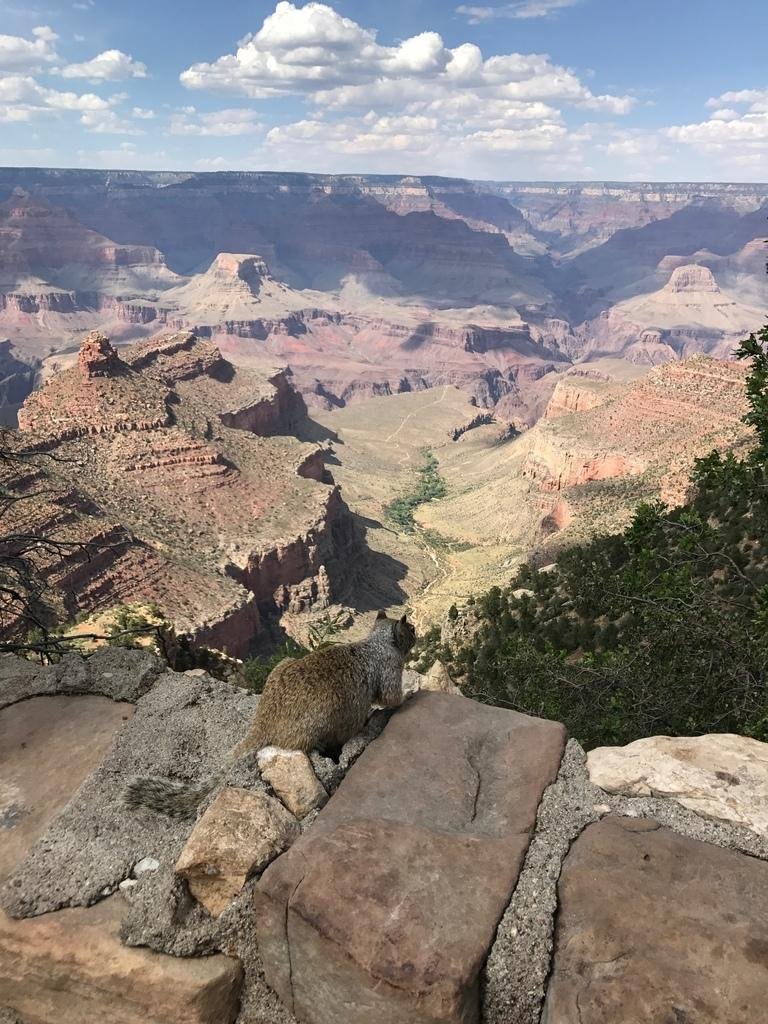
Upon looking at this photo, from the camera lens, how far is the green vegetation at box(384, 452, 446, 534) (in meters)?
82.7

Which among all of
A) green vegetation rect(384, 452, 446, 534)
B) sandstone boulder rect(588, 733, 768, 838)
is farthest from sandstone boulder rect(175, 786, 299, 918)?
green vegetation rect(384, 452, 446, 534)

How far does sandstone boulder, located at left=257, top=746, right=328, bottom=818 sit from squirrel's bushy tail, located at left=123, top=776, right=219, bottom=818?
37 cm

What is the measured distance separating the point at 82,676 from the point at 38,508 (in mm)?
33230

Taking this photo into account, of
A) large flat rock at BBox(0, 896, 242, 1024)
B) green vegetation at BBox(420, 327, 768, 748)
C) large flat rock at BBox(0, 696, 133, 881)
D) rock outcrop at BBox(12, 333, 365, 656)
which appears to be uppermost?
large flat rock at BBox(0, 696, 133, 881)

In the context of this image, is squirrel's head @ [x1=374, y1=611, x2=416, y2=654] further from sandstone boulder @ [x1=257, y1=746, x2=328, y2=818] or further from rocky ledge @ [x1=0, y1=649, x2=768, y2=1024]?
sandstone boulder @ [x1=257, y1=746, x2=328, y2=818]

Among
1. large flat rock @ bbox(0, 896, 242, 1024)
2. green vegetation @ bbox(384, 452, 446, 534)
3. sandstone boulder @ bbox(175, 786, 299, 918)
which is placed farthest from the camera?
green vegetation @ bbox(384, 452, 446, 534)

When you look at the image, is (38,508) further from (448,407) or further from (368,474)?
(448,407)

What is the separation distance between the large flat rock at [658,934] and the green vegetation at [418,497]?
7431 centimetres

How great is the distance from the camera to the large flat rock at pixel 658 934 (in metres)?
2.90

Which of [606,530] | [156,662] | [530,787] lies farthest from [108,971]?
[606,530]

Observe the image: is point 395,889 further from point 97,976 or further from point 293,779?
point 97,976

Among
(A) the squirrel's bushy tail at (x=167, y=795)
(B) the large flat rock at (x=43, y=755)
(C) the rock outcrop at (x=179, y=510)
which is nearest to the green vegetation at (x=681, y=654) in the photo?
(A) the squirrel's bushy tail at (x=167, y=795)

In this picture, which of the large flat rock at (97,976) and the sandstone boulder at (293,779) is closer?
the large flat rock at (97,976)

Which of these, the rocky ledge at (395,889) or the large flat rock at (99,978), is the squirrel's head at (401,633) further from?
the large flat rock at (99,978)
